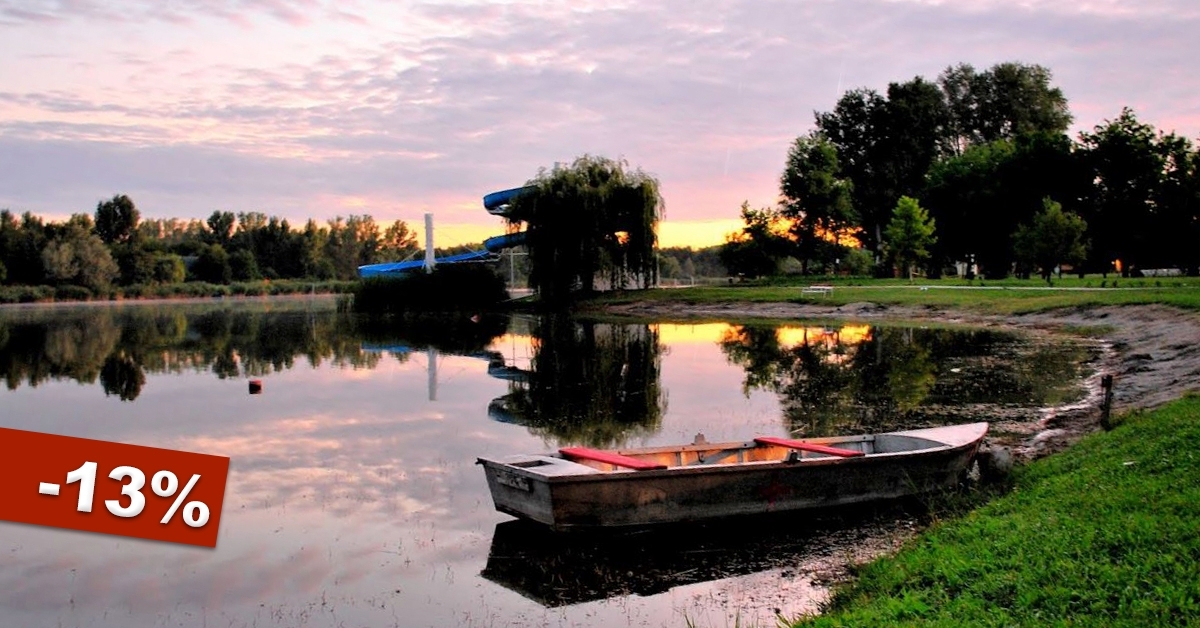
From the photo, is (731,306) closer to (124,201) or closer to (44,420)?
(44,420)

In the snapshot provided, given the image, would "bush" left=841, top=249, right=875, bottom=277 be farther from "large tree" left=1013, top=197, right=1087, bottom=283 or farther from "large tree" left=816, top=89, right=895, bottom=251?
"large tree" left=1013, top=197, right=1087, bottom=283

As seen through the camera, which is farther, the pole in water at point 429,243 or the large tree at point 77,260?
the large tree at point 77,260

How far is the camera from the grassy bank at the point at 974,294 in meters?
38.6

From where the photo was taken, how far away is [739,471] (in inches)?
440

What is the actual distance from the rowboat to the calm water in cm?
34

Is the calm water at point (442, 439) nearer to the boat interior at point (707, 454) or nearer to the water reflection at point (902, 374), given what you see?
the water reflection at point (902, 374)

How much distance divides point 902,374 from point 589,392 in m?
7.78

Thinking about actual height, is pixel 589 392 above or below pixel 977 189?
below

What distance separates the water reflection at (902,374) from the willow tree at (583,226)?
854 inches

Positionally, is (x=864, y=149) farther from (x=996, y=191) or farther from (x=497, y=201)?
(x=497, y=201)

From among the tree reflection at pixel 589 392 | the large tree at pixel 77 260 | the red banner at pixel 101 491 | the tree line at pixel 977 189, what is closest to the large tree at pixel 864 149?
the tree line at pixel 977 189

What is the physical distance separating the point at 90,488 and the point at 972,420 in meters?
14.2

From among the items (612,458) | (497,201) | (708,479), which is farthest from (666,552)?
(497,201)

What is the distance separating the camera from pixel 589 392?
76.2ft
